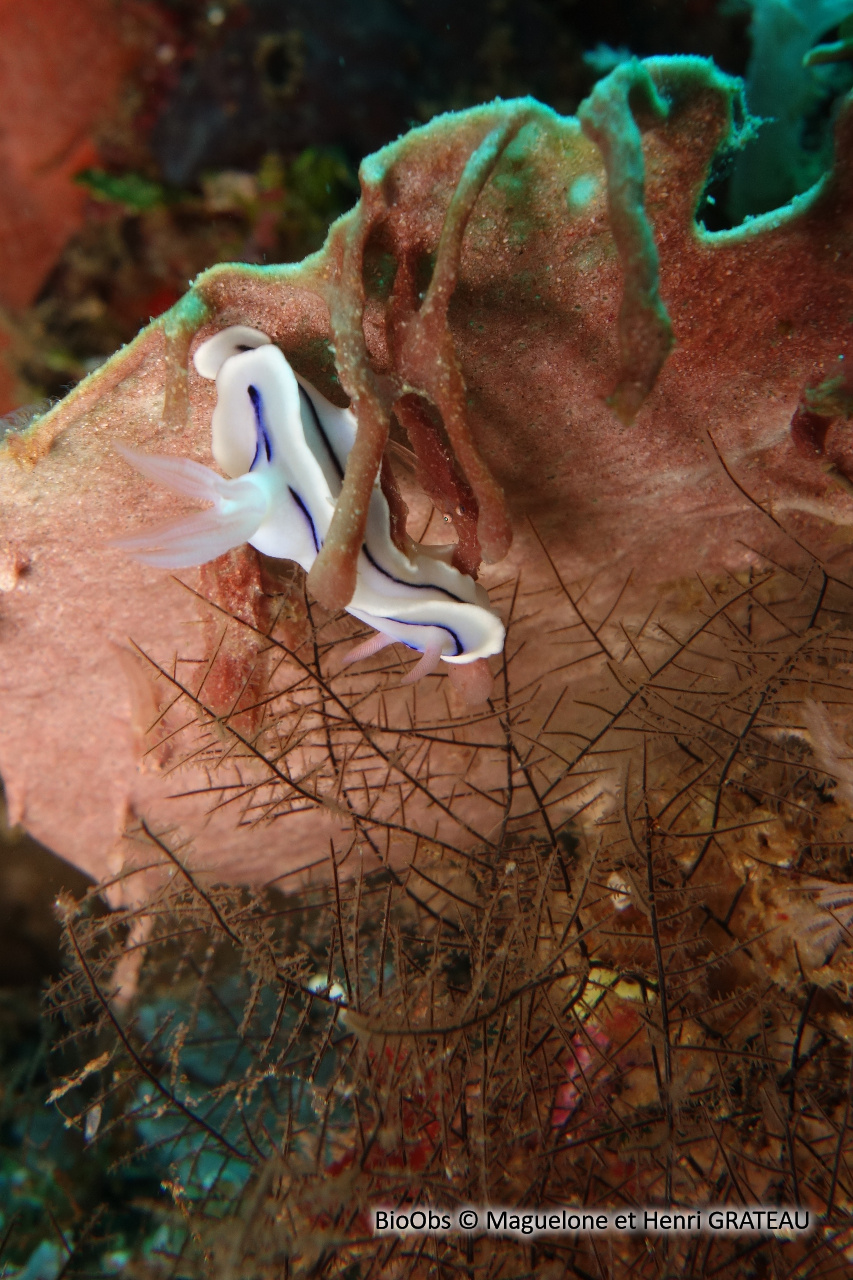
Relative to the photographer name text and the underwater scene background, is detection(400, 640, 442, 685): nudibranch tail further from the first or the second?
the photographer name text

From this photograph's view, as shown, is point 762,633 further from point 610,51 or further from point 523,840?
point 610,51

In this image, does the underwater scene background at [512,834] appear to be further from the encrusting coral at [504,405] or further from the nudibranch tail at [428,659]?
the nudibranch tail at [428,659]

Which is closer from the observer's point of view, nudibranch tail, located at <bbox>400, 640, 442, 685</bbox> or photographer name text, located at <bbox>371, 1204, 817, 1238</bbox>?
photographer name text, located at <bbox>371, 1204, 817, 1238</bbox>

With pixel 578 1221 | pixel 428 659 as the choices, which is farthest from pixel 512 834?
pixel 578 1221

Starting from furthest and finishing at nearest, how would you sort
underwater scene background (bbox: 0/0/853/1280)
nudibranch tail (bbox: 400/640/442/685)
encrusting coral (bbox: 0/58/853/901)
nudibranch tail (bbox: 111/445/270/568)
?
1. nudibranch tail (bbox: 400/640/442/685)
2. underwater scene background (bbox: 0/0/853/1280)
3. nudibranch tail (bbox: 111/445/270/568)
4. encrusting coral (bbox: 0/58/853/901)

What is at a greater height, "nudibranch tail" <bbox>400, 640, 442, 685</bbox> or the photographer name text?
"nudibranch tail" <bbox>400, 640, 442, 685</bbox>

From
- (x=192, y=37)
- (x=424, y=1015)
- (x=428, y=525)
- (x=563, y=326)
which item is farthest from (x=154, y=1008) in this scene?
(x=192, y=37)

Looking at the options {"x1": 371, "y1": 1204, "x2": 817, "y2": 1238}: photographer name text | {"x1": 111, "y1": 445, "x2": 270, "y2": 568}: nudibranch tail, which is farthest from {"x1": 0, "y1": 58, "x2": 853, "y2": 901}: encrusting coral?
{"x1": 371, "y1": 1204, "x2": 817, "y2": 1238}: photographer name text
